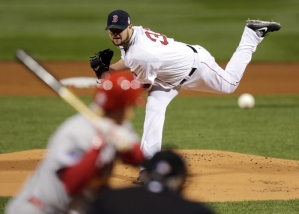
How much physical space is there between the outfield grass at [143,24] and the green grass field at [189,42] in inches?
1.4

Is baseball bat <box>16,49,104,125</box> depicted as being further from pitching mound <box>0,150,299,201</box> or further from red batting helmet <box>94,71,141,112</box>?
pitching mound <box>0,150,299,201</box>

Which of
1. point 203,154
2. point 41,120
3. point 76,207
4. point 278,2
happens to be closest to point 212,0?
point 278,2

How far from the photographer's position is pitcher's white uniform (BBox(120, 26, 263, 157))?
717 centimetres

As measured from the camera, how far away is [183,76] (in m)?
7.54

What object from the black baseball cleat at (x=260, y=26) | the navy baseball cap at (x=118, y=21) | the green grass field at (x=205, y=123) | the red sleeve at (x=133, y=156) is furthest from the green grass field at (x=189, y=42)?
the red sleeve at (x=133, y=156)

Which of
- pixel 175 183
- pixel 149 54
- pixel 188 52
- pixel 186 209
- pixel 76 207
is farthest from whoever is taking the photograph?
pixel 188 52

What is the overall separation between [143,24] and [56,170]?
21.6 metres

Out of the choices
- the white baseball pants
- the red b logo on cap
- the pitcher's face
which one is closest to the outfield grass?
the white baseball pants

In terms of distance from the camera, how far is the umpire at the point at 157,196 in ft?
9.39

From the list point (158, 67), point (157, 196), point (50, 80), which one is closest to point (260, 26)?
point (158, 67)

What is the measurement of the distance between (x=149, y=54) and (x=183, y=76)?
1.95 feet

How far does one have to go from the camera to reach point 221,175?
784 cm

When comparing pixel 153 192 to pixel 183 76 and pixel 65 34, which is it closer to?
pixel 183 76

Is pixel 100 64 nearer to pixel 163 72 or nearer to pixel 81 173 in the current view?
pixel 163 72
